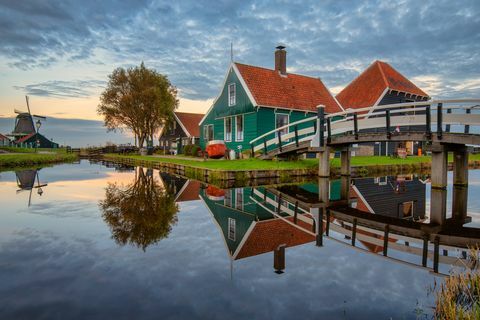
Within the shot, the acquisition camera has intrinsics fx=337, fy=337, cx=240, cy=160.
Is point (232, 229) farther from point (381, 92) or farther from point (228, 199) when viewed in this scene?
point (381, 92)

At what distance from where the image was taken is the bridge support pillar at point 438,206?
27.4 ft

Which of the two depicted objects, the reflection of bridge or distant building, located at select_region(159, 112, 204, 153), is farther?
distant building, located at select_region(159, 112, 204, 153)

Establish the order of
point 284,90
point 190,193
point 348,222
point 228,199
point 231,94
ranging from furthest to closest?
point 231,94 < point 284,90 < point 190,193 < point 228,199 < point 348,222

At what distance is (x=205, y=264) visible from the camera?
4852 mm

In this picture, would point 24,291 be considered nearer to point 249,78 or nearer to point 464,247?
point 464,247

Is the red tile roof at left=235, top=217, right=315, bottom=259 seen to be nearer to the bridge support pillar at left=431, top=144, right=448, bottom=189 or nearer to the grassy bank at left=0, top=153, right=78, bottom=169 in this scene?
the bridge support pillar at left=431, top=144, right=448, bottom=189

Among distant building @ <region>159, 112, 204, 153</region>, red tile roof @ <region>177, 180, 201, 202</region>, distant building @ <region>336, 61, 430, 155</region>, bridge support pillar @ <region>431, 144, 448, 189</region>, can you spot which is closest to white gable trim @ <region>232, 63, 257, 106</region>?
red tile roof @ <region>177, 180, 201, 202</region>

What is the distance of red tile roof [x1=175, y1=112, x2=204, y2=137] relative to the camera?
37844 millimetres

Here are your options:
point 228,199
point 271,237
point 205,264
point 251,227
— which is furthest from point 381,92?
point 205,264

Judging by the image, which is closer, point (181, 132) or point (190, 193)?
point (190, 193)

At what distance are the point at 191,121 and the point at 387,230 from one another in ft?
113

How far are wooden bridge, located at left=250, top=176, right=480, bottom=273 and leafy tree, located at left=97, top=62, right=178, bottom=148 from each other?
30305 mm

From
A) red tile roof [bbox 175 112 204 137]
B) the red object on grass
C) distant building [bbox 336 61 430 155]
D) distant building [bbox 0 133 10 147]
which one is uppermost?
distant building [bbox 336 61 430 155]

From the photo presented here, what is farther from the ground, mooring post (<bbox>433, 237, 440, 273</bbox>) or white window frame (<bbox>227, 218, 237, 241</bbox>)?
white window frame (<bbox>227, 218, 237, 241</bbox>)
